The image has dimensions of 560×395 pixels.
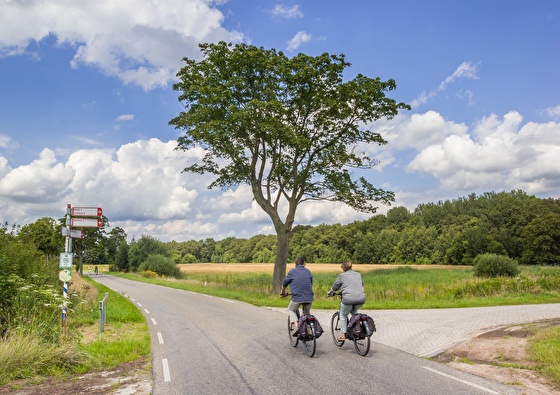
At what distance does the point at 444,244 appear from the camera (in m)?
84.9

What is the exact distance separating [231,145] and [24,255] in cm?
1184

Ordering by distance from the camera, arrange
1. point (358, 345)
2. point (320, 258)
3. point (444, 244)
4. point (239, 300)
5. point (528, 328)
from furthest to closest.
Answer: point (320, 258) → point (444, 244) → point (239, 300) → point (528, 328) → point (358, 345)

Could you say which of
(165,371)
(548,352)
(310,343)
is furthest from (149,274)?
(548,352)

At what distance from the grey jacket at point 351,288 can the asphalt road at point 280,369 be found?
110cm

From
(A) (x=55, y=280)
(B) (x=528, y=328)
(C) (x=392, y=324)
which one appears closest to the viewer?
(B) (x=528, y=328)

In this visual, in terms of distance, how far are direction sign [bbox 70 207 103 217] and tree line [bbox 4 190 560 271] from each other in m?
35.0

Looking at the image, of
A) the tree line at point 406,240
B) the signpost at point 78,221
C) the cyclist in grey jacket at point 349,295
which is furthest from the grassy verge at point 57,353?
the tree line at point 406,240

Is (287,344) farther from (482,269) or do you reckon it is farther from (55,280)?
(482,269)

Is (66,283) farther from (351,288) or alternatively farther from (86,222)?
(351,288)

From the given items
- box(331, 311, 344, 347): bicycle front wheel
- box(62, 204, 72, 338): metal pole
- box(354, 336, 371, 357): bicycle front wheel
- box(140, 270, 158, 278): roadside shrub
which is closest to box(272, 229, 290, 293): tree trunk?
box(331, 311, 344, 347): bicycle front wheel

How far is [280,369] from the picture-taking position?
24.0 ft

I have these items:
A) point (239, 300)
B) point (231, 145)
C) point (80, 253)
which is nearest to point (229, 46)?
point (231, 145)

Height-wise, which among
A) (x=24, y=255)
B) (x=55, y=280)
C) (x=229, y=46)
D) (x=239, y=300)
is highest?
(x=229, y=46)

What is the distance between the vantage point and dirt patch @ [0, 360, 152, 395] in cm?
643
